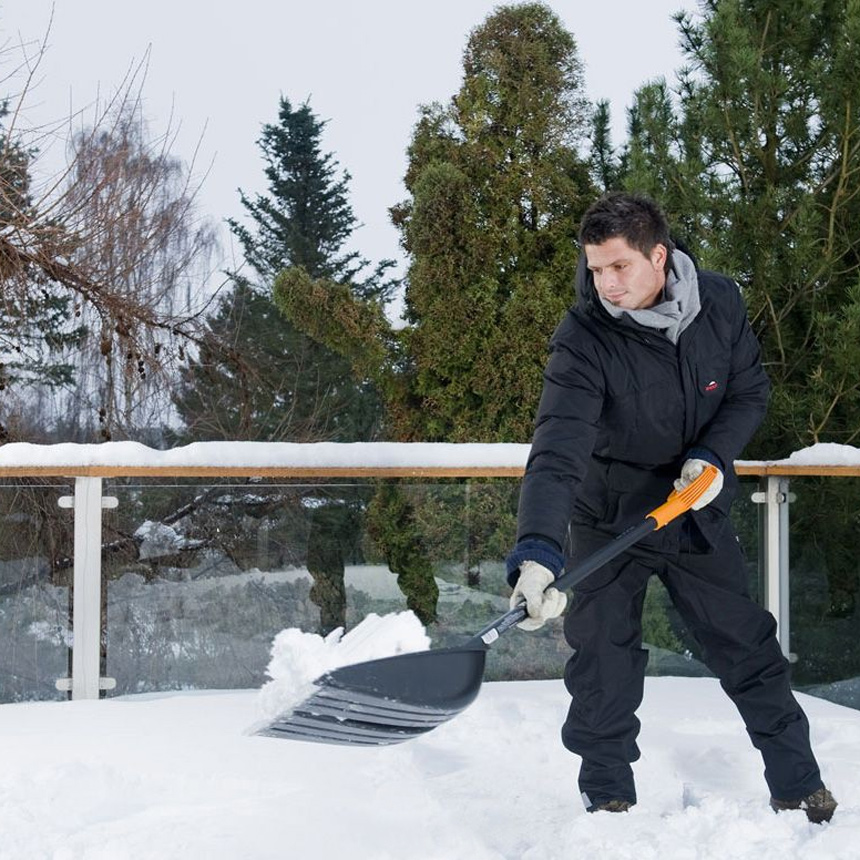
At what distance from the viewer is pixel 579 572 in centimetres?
251

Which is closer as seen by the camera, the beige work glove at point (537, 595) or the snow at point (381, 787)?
the beige work glove at point (537, 595)

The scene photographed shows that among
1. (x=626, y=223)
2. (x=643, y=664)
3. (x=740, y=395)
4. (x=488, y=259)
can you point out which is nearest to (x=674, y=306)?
(x=626, y=223)

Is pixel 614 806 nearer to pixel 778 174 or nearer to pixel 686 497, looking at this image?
pixel 686 497

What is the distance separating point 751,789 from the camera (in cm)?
324

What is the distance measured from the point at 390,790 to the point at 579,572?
1.07 m

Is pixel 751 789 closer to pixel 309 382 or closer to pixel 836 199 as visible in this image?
pixel 836 199

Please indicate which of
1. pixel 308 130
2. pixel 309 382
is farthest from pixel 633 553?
pixel 308 130

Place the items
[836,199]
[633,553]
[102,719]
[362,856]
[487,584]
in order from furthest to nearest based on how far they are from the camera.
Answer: [836,199], [487,584], [102,719], [633,553], [362,856]

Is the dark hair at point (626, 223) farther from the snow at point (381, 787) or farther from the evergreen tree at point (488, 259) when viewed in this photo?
the evergreen tree at point (488, 259)

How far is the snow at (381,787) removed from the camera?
259 centimetres

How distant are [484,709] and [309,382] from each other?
16515 millimetres

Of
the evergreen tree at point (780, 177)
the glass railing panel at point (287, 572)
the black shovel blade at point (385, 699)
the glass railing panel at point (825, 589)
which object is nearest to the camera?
the black shovel blade at point (385, 699)

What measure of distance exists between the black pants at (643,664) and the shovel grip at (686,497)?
171 mm

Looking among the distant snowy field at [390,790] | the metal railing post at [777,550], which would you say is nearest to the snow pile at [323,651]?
the distant snowy field at [390,790]
